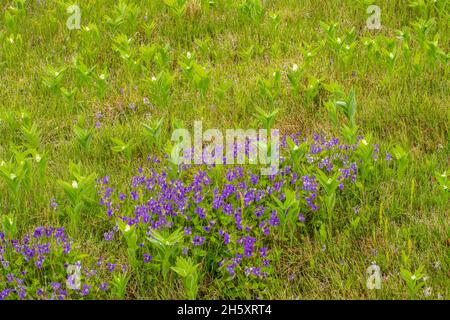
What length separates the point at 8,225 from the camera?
4.10m

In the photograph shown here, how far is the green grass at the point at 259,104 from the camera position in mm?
4012

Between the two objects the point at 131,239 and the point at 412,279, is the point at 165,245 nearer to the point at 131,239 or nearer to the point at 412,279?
the point at 131,239

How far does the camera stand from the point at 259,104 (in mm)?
5695

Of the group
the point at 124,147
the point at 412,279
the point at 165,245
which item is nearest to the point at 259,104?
the point at 124,147

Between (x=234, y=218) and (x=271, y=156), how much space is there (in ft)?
2.10

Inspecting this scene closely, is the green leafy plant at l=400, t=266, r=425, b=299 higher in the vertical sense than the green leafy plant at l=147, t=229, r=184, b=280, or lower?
lower

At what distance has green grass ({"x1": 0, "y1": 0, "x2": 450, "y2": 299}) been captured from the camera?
13.2 feet

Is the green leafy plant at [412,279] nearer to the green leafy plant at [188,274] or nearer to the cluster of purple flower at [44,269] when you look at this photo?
the green leafy plant at [188,274]

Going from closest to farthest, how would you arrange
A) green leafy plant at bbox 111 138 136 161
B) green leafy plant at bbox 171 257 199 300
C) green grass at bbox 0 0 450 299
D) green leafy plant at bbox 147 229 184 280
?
green leafy plant at bbox 171 257 199 300 → green leafy plant at bbox 147 229 184 280 → green grass at bbox 0 0 450 299 → green leafy plant at bbox 111 138 136 161

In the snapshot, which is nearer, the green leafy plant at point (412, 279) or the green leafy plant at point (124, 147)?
the green leafy plant at point (412, 279)

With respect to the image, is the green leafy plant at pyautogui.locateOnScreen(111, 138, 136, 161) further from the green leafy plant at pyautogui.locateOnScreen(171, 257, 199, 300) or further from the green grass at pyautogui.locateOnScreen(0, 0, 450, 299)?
the green leafy plant at pyautogui.locateOnScreen(171, 257, 199, 300)

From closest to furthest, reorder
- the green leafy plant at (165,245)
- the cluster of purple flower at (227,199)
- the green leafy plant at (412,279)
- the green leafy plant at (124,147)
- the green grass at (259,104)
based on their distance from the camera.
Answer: the green leafy plant at (412,279) < the green leafy plant at (165,245) < the green grass at (259,104) < the cluster of purple flower at (227,199) < the green leafy plant at (124,147)

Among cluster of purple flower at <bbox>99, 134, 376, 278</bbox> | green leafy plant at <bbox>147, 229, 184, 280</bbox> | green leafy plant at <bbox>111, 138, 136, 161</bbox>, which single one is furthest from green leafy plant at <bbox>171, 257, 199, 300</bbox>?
green leafy plant at <bbox>111, 138, 136, 161</bbox>

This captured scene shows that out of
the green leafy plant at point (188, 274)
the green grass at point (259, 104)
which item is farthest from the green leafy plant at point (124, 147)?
Result: the green leafy plant at point (188, 274)
